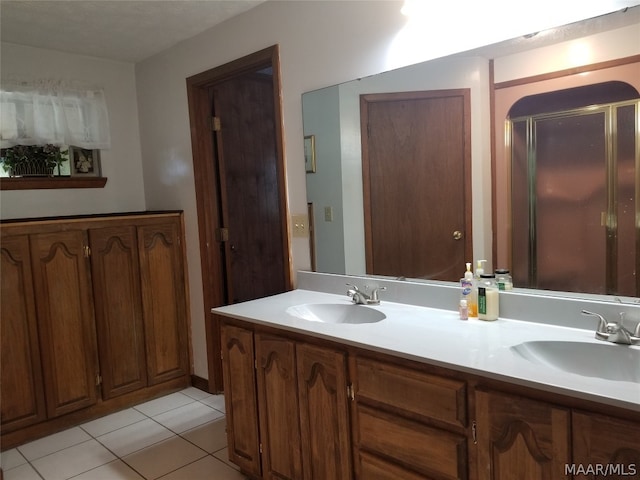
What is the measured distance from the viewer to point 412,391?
1.45 m

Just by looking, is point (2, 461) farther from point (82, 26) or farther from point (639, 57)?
Answer: point (639, 57)

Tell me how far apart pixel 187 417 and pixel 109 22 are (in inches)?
92.1

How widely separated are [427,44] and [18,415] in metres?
2.83

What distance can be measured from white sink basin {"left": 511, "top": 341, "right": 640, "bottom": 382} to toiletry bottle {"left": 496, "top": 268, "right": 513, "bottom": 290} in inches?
13.5

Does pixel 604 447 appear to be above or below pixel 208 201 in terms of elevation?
below

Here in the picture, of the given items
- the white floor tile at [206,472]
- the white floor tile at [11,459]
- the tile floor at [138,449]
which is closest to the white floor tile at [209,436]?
the tile floor at [138,449]

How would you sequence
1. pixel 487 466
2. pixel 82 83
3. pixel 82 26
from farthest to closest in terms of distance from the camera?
1. pixel 82 83
2. pixel 82 26
3. pixel 487 466

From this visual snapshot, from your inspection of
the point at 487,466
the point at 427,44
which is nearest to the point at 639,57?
the point at 427,44

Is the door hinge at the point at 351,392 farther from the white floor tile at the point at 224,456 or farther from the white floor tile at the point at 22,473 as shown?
the white floor tile at the point at 22,473

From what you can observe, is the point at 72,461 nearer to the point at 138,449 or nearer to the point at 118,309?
the point at 138,449

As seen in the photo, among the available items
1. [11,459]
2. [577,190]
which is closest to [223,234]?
[11,459]

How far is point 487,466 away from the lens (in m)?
1.30

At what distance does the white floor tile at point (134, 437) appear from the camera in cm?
254

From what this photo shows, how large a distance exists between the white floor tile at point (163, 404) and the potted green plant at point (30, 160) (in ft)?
5.33
